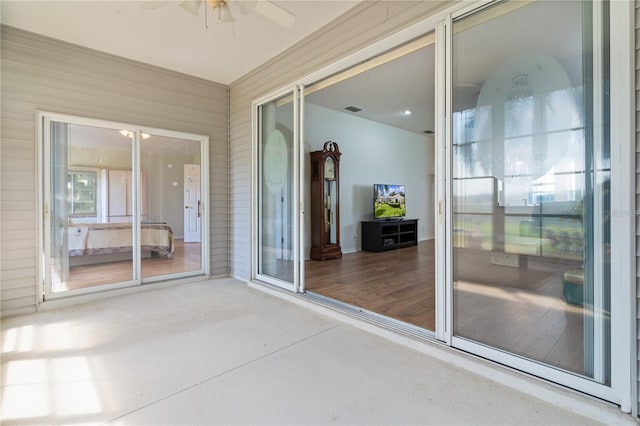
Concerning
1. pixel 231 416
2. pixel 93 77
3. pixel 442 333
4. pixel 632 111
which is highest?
pixel 93 77

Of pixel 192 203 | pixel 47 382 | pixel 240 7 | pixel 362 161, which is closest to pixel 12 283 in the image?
pixel 47 382

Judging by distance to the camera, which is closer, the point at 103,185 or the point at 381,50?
the point at 381,50

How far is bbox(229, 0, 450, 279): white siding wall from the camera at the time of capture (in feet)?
8.63

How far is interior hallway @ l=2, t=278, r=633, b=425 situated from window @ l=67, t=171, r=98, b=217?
134cm

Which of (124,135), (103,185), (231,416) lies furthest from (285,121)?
(231,416)

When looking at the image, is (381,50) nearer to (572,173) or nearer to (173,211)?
(572,173)

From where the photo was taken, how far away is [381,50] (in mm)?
2777

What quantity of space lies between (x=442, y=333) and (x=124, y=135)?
14.3 feet

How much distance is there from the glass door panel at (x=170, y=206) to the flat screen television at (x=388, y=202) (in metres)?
3.95

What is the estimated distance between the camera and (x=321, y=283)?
13.5 ft

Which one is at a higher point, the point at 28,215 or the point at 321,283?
the point at 28,215

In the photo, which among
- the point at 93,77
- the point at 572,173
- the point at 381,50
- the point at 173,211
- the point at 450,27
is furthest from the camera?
the point at 173,211

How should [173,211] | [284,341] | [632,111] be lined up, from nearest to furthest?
[632,111]
[284,341]
[173,211]

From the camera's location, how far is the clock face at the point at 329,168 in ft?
19.6
